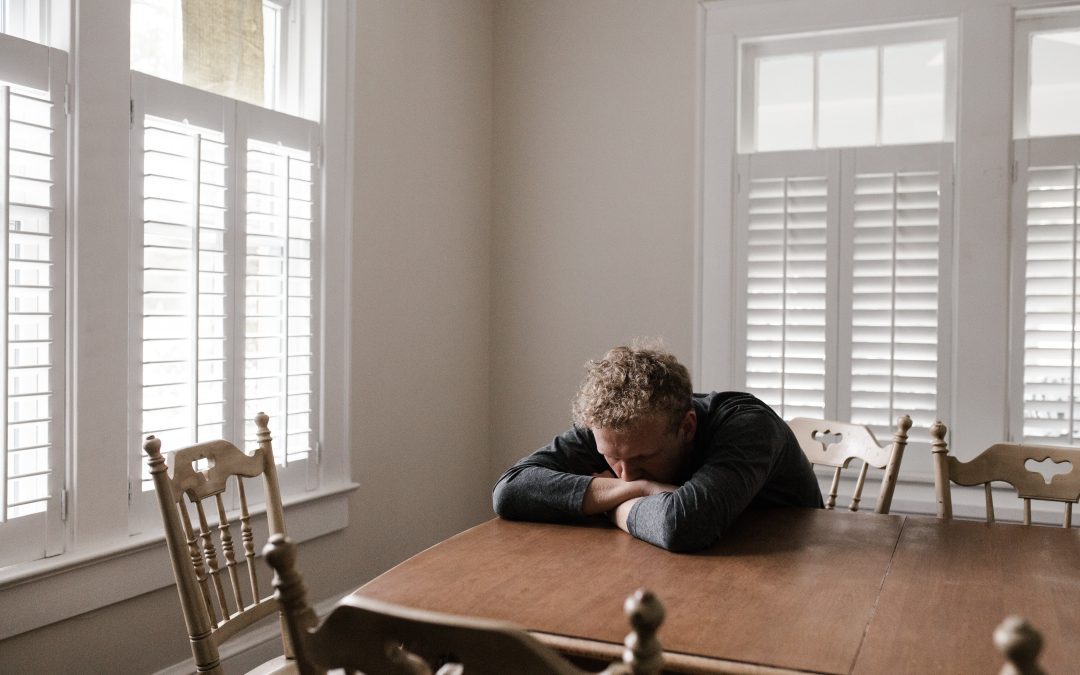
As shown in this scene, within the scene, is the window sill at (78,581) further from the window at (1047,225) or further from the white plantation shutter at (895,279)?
the window at (1047,225)

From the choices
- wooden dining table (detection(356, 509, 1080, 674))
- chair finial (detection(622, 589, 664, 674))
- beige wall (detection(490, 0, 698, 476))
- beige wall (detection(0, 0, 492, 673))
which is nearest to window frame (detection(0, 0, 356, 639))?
beige wall (detection(0, 0, 492, 673))

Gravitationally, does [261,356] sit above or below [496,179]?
below

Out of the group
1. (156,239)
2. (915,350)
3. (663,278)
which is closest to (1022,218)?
(915,350)

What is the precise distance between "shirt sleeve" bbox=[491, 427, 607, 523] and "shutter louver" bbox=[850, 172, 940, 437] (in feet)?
5.47

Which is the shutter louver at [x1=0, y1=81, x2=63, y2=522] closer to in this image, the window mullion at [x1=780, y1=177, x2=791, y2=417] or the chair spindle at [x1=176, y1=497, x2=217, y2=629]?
the chair spindle at [x1=176, y1=497, x2=217, y2=629]

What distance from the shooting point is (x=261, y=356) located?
2609 millimetres

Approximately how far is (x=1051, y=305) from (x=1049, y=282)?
82 mm

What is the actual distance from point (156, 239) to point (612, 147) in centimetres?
202

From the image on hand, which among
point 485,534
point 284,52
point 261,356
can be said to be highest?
point 284,52

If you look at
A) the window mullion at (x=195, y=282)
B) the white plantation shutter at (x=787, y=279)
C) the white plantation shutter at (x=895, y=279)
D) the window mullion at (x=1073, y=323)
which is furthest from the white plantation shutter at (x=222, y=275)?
the window mullion at (x=1073, y=323)

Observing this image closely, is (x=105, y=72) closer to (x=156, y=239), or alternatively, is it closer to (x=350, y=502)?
(x=156, y=239)

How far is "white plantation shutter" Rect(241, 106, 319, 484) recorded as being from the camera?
2.60 meters

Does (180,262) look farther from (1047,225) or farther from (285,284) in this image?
(1047,225)

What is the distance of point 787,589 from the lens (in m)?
1.47
